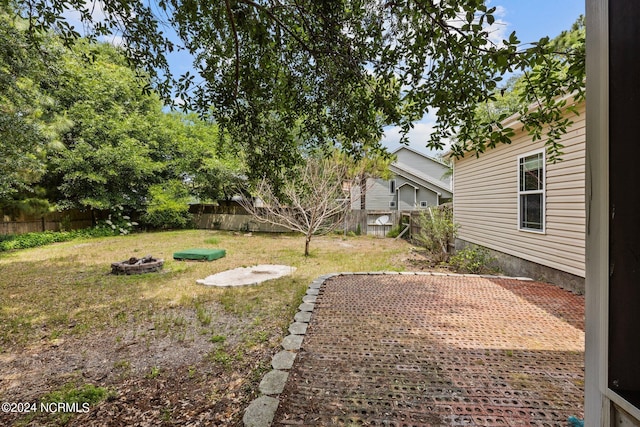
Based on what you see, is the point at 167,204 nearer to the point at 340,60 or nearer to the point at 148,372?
the point at 148,372

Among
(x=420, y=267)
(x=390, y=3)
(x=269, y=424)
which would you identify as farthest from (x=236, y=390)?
(x=420, y=267)

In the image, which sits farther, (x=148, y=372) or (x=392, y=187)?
(x=392, y=187)

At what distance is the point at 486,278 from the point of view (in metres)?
→ 5.80

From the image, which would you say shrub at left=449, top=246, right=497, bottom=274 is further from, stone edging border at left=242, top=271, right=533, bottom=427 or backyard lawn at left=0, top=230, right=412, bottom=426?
stone edging border at left=242, top=271, right=533, bottom=427

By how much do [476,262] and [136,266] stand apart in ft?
26.0

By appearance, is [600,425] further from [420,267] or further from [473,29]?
[420,267]

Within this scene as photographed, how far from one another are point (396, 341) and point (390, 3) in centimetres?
316

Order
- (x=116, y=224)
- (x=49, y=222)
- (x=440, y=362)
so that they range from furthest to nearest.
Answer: (x=116, y=224)
(x=49, y=222)
(x=440, y=362)

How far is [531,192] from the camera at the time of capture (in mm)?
5625

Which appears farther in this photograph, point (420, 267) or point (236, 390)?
point (420, 267)

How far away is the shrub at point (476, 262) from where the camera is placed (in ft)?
22.8

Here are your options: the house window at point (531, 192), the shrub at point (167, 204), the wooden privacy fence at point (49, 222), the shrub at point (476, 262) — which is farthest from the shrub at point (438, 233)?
the wooden privacy fence at point (49, 222)

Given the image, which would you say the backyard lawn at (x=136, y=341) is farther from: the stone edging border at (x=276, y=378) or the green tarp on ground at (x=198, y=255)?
the green tarp on ground at (x=198, y=255)

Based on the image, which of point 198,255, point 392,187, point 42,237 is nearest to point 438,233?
point 198,255
